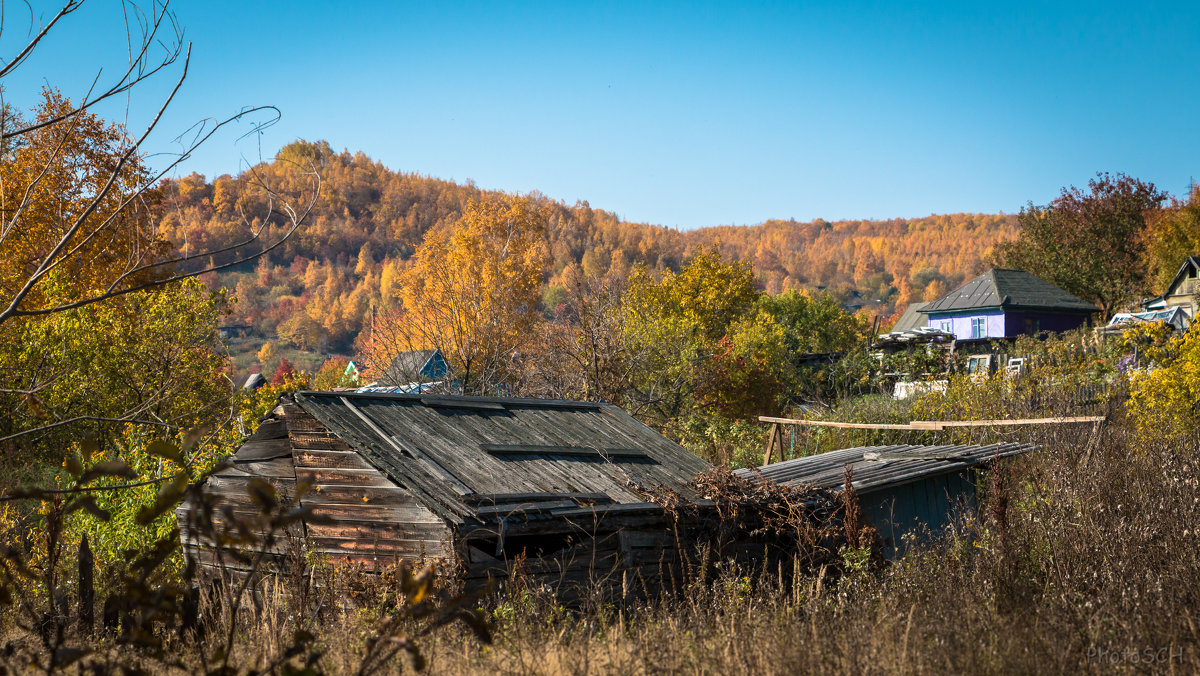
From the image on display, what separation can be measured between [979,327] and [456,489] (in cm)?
5211

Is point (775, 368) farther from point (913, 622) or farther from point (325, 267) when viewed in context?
point (325, 267)

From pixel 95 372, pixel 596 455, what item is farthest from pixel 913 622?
pixel 95 372

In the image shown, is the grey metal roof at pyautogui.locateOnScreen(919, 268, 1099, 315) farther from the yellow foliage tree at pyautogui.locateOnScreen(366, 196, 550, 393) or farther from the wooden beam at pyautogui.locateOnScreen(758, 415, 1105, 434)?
the wooden beam at pyautogui.locateOnScreen(758, 415, 1105, 434)

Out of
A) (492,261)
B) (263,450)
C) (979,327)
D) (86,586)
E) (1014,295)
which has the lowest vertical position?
(86,586)

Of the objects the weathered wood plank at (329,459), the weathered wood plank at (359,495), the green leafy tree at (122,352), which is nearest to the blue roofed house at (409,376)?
the green leafy tree at (122,352)

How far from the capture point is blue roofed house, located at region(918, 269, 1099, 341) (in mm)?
51312

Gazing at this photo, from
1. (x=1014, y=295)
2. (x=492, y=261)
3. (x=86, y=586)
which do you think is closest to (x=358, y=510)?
(x=86, y=586)

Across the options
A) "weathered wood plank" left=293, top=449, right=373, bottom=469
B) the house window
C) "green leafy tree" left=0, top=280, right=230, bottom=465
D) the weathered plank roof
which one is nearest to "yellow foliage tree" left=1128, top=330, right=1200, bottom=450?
the weathered plank roof

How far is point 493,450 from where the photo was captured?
9562 millimetres

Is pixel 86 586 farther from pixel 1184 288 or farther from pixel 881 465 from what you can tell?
pixel 1184 288

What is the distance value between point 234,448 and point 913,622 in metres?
9.02

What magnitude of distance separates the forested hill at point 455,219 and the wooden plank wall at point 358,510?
78440 mm

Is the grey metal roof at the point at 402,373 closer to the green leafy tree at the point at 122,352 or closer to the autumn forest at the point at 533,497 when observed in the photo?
the autumn forest at the point at 533,497

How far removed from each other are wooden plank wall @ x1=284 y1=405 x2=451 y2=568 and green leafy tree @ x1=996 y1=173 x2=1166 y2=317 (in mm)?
54973
